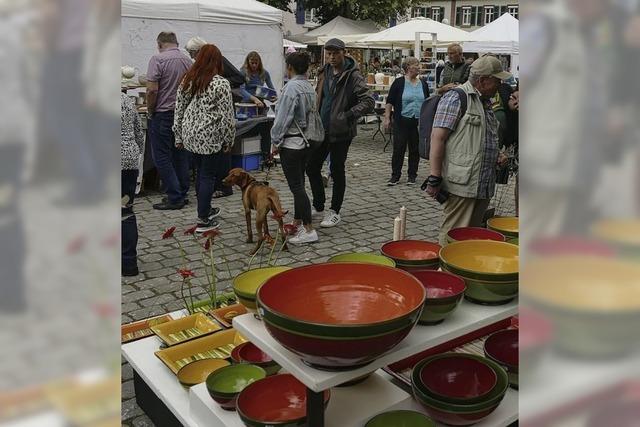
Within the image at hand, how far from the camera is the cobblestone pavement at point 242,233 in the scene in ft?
14.9

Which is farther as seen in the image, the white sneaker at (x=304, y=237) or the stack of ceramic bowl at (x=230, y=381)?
the white sneaker at (x=304, y=237)

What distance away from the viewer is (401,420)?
220 cm

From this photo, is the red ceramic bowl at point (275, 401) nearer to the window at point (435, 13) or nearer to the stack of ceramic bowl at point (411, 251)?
the stack of ceramic bowl at point (411, 251)

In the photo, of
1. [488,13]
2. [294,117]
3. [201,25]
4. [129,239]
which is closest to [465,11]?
[488,13]

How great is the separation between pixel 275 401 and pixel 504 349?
1072 millimetres

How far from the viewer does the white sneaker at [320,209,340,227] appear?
258 inches

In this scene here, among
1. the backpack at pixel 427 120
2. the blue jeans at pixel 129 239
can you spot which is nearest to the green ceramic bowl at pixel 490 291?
the backpack at pixel 427 120

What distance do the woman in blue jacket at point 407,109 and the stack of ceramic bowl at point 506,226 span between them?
5.34 metres

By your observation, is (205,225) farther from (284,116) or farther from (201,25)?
(201,25)

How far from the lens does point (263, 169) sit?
946 cm
